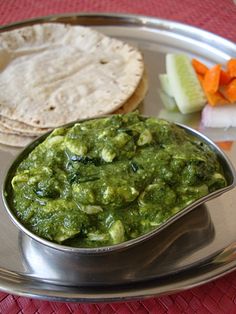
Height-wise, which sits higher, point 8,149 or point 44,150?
point 44,150

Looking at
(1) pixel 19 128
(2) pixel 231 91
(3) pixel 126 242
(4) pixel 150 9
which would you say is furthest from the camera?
(4) pixel 150 9

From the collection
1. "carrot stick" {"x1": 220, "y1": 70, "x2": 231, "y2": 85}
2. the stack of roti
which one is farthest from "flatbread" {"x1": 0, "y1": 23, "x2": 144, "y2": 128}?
"carrot stick" {"x1": 220, "y1": 70, "x2": 231, "y2": 85}

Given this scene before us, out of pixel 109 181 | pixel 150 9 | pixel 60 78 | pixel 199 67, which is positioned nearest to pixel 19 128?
pixel 60 78

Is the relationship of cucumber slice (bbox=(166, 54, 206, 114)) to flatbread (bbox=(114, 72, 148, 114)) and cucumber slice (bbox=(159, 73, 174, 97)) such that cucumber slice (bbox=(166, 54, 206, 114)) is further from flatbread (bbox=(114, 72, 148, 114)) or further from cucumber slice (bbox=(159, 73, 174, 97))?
flatbread (bbox=(114, 72, 148, 114))

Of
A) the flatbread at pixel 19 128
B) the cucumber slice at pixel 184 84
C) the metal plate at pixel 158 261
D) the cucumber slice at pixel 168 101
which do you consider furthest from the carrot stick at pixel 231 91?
the flatbread at pixel 19 128

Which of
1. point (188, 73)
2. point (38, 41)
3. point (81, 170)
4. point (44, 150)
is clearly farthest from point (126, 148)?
point (38, 41)

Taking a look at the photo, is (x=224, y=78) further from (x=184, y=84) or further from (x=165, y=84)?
(x=165, y=84)

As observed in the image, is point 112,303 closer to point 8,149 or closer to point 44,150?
point 44,150
